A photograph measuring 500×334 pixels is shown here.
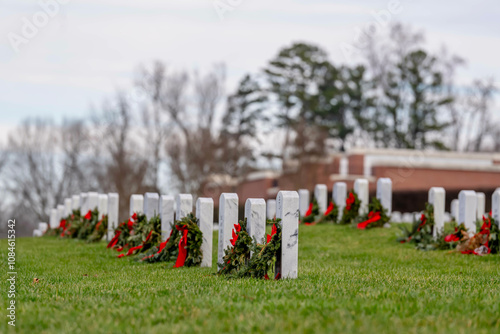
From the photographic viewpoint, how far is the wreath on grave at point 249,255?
776 centimetres

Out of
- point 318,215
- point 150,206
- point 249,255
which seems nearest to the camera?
point 249,255

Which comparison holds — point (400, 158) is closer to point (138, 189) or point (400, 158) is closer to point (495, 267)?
point (138, 189)

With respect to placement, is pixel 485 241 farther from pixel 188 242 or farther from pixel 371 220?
pixel 188 242

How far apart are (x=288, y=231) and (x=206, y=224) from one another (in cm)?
194

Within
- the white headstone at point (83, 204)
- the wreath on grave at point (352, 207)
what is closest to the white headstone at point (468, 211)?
the wreath on grave at point (352, 207)

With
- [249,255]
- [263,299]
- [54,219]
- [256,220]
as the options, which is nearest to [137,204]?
[249,255]

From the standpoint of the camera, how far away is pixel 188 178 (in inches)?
1481

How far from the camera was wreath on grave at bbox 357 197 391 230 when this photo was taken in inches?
603

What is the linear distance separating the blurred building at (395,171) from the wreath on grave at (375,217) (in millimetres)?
19989

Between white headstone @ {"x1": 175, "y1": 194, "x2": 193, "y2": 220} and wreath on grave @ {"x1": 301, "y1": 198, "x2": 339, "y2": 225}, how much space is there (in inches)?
291

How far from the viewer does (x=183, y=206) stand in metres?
9.85

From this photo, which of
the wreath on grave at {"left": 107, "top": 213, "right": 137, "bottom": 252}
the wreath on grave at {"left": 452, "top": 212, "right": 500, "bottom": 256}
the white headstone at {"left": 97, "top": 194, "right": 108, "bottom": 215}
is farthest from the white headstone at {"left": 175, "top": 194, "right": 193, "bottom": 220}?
the white headstone at {"left": 97, "top": 194, "right": 108, "bottom": 215}

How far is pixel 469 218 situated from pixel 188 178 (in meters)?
26.3

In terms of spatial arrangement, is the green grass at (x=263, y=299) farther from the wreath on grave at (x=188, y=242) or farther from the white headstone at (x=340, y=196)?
the white headstone at (x=340, y=196)
